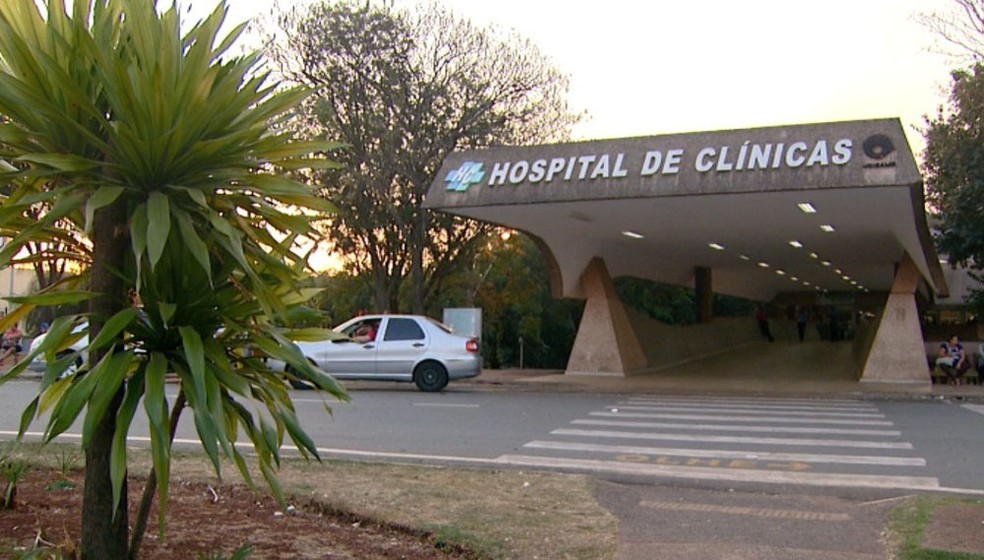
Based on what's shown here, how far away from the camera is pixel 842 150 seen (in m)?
17.8

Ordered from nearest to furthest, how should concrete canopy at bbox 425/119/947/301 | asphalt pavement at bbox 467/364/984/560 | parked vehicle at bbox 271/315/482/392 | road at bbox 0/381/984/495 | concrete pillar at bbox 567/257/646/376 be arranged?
asphalt pavement at bbox 467/364/984/560
road at bbox 0/381/984/495
concrete canopy at bbox 425/119/947/301
parked vehicle at bbox 271/315/482/392
concrete pillar at bbox 567/257/646/376

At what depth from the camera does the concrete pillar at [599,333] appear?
27.1m

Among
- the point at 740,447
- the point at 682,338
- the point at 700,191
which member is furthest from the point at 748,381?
the point at 740,447

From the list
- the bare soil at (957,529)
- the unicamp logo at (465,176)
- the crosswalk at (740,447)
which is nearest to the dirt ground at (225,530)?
the bare soil at (957,529)

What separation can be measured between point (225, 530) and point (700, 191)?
571 inches

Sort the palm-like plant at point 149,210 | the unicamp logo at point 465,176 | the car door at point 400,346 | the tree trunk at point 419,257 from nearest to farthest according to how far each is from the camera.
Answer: the palm-like plant at point 149,210 < the unicamp logo at point 465,176 < the car door at point 400,346 < the tree trunk at point 419,257

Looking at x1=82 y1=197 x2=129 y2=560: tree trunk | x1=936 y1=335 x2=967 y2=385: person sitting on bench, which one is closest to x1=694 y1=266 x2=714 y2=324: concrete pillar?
x1=936 y1=335 x2=967 y2=385: person sitting on bench

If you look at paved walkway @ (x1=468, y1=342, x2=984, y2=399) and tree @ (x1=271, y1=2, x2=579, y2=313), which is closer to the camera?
paved walkway @ (x1=468, y1=342, x2=984, y2=399)

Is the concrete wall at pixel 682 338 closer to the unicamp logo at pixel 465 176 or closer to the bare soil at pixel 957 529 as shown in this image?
the unicamp logo at pixel 465 176

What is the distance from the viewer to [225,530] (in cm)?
612

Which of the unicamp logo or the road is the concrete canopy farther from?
the road

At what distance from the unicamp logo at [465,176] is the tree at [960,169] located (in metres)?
17.4

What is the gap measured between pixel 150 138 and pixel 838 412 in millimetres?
15367

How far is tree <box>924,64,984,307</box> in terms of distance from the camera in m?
30.8
